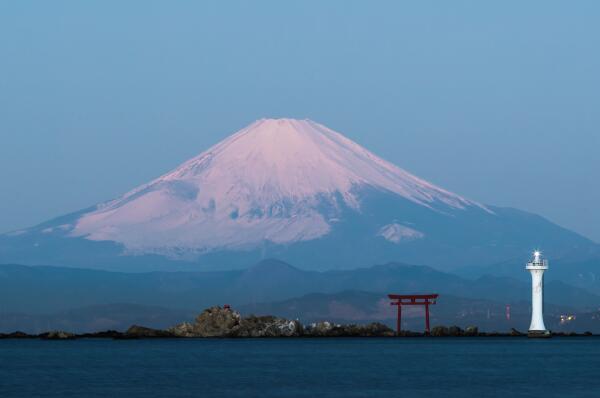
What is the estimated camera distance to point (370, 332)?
199 meters

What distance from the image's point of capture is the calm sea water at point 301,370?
107 meters

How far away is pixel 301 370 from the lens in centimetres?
12788

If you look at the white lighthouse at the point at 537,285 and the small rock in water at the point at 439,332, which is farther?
the small rock in water at the point at 439,332

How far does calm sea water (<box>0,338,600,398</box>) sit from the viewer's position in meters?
107

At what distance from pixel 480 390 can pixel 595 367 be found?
27.4 meters

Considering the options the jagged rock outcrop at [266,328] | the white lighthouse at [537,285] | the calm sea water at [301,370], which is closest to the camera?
the calm sea water at [301,370]

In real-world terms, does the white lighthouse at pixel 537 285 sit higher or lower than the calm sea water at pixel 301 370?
higher

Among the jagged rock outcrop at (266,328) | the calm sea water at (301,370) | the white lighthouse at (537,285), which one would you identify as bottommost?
the calm sea water at (301,370)

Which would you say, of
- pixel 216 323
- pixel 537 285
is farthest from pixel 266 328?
pixel 537 285

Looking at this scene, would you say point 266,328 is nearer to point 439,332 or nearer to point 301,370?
point 439,332

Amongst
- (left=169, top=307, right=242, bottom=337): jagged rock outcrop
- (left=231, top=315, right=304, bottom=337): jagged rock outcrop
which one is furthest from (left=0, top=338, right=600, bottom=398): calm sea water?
(left=231, top=315, right=304, bottom=337): jagged rock outcrop

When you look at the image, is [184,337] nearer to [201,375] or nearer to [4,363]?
[4,363]

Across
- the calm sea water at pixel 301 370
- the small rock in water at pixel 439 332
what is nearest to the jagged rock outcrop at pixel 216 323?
the calm sea water at pixel 301 370

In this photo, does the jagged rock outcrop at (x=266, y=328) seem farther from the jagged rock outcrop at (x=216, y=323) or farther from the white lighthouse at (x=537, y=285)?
the white lighthouse at (x=537, y=285)
